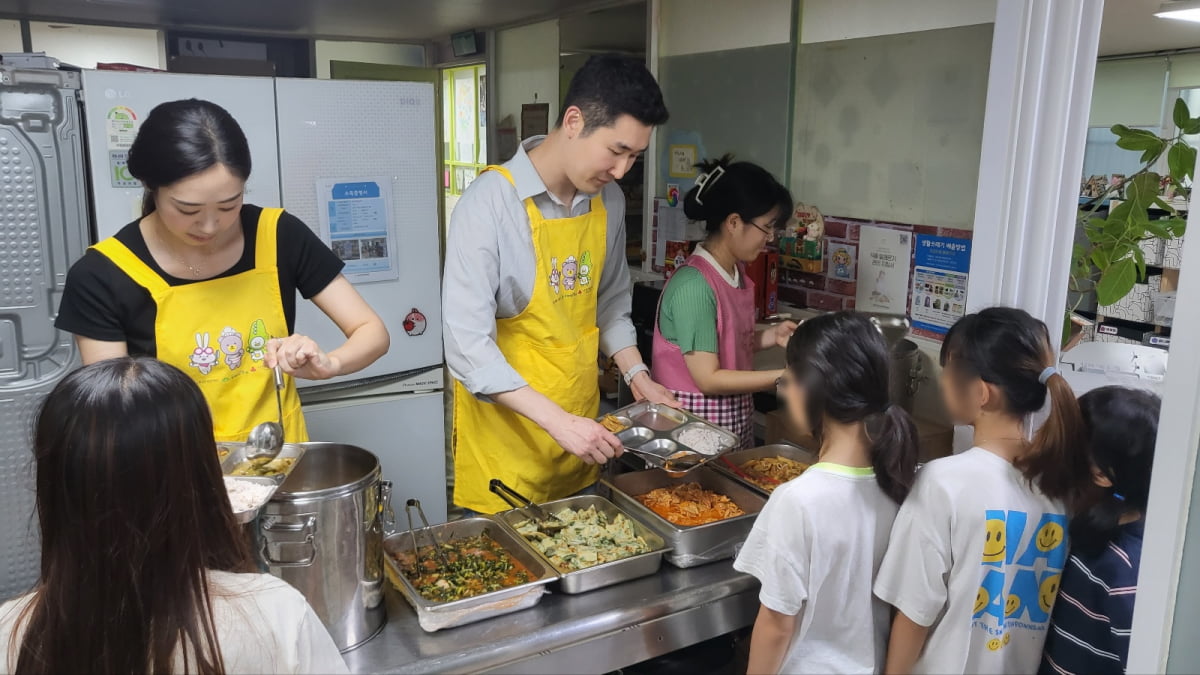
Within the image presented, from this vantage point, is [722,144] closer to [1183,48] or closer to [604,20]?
[604,20]

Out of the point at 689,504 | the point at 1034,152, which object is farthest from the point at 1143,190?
the point at 689,504

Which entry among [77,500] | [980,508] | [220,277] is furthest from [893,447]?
[220,277]

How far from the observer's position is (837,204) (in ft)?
10.4

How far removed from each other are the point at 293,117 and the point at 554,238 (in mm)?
1404

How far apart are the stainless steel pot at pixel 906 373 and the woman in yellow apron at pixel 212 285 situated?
5.22 feet

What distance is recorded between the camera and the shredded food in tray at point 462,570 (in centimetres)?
147

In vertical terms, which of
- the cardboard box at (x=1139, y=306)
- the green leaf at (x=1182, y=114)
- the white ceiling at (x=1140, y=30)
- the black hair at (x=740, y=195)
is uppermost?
the white ceiling at (x=1140, y=30)

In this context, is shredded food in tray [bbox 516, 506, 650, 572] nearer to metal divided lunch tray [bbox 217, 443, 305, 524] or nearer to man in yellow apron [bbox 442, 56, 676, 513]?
man in yellow apron [bbox 442, 56, 676, 513]

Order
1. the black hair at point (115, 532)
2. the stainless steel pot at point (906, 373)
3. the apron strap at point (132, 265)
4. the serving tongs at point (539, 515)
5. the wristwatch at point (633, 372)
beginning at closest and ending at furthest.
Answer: the black hair at point (115, 532)
the apron strap at point (132, 265)
the serving tongs at point (539, 515)
the wristwatch at point (633, 372)
the stainless steel pot at point (906, 373)

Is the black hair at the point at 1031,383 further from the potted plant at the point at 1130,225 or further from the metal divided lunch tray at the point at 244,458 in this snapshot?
the metal divided lunch tray at the point at 244,458

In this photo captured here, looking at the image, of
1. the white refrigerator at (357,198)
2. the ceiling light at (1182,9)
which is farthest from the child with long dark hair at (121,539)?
the ceiling light at (1182,9)

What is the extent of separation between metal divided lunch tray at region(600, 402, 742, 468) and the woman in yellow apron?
0.60 m

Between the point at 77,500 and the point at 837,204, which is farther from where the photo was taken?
the point at 837,204

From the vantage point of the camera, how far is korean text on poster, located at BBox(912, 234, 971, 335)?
272 cm
